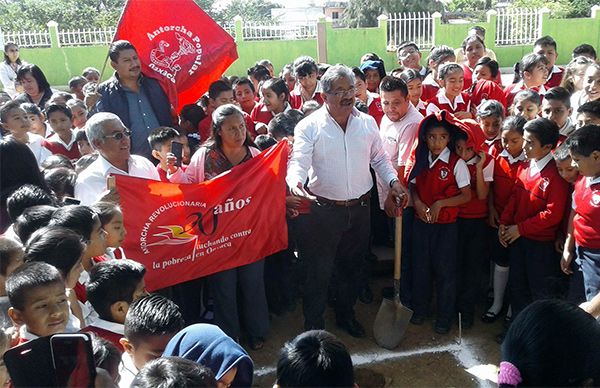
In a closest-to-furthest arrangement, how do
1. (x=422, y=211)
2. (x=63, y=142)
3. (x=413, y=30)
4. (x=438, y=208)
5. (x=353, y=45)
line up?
(x=438, y=208)
(x=422, y=211)
(x=63, y=142)
(x=413, y=30)
(x=353, y=45)

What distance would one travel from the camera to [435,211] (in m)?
4.08

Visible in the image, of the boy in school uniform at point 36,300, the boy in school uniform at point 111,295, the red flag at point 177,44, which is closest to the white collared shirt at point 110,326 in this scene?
the boy in school uniform at point 111,295

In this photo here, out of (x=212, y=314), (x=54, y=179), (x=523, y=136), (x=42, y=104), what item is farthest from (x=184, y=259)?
(x=42, y=104)

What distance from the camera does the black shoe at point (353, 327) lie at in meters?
4.29

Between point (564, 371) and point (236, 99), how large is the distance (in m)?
→ 5.14

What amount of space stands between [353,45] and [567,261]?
18.2m

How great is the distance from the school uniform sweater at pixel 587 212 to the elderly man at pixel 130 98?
3.49 m

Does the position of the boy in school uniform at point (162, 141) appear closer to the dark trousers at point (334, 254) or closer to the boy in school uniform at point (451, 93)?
the dark trousers at point (334, 254)

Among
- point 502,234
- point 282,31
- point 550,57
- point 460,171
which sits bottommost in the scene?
point 502,234

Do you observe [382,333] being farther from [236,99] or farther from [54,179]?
[236,99]

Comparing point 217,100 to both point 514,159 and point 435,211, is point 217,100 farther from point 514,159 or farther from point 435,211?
point 514,159

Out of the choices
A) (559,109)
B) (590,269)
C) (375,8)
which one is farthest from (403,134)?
(375,8)

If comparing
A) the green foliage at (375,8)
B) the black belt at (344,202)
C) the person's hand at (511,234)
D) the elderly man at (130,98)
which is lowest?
the person's hand at (511,234)

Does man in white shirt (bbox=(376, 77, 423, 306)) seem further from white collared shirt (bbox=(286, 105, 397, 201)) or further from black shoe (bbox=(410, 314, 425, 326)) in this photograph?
white collared shirt (bbox=(286, 105, 397, 201))
